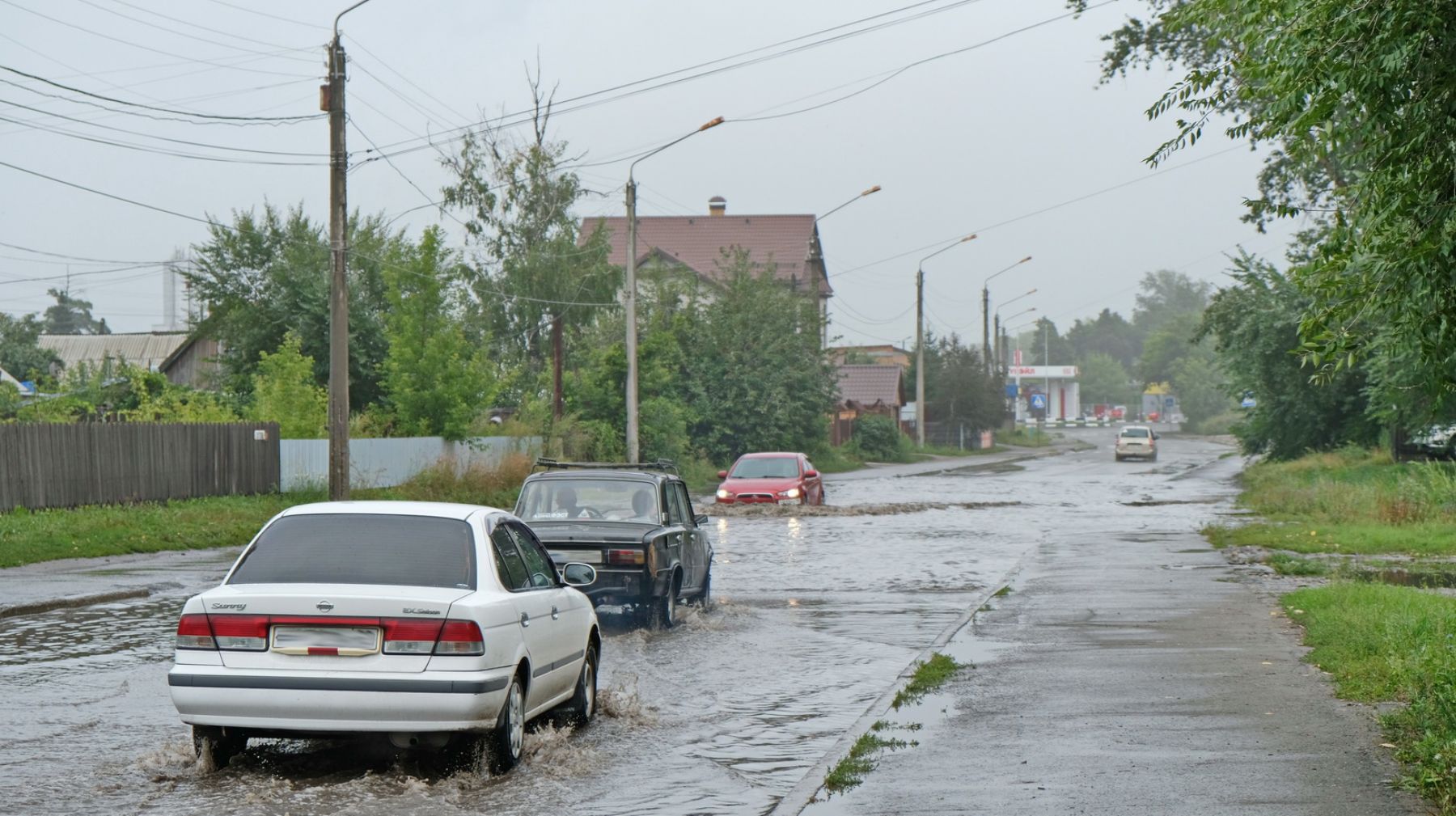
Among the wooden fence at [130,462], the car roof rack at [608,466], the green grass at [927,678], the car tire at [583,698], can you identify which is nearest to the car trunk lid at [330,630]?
the car tire at [583,698]

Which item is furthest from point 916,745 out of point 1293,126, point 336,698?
point 1293,126

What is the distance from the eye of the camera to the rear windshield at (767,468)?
114 feet

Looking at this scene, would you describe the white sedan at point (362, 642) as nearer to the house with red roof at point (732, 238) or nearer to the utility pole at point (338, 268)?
the utility pole at point (338, 268)

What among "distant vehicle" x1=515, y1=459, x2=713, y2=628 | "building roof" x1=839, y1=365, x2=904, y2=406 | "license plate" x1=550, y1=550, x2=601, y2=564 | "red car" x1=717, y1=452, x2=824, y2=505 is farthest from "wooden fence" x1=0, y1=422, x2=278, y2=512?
"building roof" x1=839, y1=365, x2=904, y2=406

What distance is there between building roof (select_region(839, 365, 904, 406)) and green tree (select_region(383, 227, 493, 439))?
5380 cm

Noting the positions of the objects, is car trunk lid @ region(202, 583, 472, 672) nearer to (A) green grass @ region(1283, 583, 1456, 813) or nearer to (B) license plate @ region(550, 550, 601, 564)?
(A) green grass @ region(1283, 583, 1456, 813)

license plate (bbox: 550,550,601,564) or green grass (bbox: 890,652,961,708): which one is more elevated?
license plate (bbox: 550,550,601,564)

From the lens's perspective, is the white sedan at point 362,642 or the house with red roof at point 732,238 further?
the house with red roof at point 732,238

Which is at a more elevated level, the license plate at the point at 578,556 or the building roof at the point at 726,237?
the building roof at the point at 726,237

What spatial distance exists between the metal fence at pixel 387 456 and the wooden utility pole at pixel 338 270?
6860 millimetres

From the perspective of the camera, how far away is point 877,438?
7362 centimetres

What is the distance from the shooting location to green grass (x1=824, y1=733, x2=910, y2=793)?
7980 mm

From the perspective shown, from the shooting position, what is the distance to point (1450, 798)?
6961 millimetres

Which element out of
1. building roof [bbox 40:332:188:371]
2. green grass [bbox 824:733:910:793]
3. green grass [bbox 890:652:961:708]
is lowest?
green grass [bbox 890:652:961:708]
